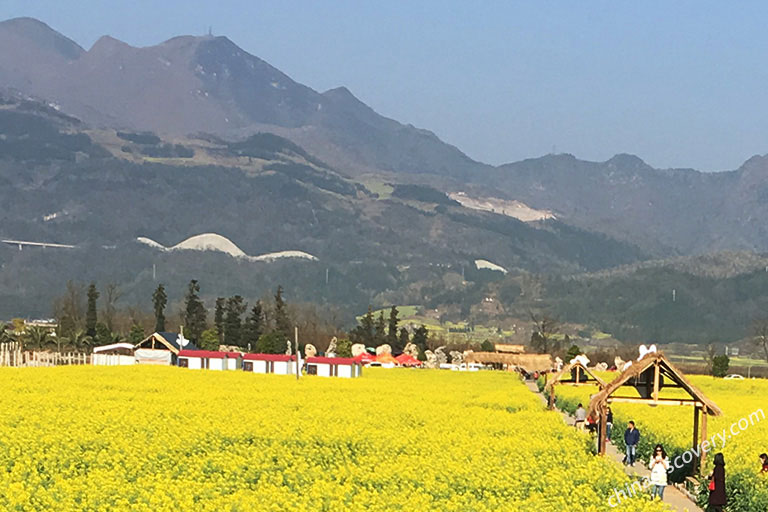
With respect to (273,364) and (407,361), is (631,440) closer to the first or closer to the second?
(273,364)

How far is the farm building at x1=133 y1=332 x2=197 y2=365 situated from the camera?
439ft

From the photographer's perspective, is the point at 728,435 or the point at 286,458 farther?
the point at 728,435

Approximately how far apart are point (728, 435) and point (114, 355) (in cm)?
9916

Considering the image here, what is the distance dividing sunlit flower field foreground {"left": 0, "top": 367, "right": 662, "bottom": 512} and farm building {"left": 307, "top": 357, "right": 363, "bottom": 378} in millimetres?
61640

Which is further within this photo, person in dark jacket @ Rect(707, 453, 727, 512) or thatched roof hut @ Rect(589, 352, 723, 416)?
thatched roof hut @ Rect(589, 352, 723, 416)

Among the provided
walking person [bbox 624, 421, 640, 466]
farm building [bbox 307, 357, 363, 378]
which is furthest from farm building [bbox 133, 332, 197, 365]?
walking person [bbox 624, 421, 640, 466]

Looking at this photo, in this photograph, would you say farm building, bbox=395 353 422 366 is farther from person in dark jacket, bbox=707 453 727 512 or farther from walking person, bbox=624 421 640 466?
person in dark jacket, bbox=707 453 727 512

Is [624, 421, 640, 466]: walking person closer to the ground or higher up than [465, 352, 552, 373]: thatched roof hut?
higher up

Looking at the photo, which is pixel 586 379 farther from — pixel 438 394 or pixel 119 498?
pixel 119 498

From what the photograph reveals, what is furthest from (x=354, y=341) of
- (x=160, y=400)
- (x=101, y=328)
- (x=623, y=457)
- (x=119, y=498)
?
(x=119, y=498)

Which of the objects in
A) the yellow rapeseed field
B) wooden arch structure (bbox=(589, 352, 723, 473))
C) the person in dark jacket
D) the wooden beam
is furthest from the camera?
the wooden beam

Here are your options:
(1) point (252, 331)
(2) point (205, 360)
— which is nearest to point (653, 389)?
(2) point (205, 360)

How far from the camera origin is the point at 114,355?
136 m

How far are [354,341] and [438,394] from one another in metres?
114
